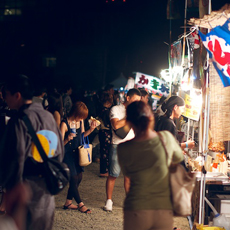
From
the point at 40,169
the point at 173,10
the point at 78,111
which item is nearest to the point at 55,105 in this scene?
the point at 78,111

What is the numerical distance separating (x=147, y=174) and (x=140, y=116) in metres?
0.54

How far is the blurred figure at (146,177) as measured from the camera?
3.16m

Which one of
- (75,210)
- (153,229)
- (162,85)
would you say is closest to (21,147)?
(153,229)

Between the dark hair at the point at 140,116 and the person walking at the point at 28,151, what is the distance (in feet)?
2.75

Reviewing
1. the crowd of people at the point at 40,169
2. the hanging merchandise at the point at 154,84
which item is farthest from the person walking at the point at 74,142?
the hanging merchandise at the point at 154,84

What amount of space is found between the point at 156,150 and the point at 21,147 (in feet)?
4.01

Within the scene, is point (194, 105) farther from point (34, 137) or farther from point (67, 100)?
point (67, 100)

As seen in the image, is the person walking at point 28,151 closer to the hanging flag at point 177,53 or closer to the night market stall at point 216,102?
the night market stall at point 216,102

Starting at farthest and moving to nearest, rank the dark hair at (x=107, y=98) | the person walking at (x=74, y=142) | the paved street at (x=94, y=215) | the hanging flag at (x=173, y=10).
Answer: the hanging flag at (x=173, y=10) → the dark hair at (x=107, y=98) → the person walking at (x=74, y=142) → the paved street at (x=94, y=215)

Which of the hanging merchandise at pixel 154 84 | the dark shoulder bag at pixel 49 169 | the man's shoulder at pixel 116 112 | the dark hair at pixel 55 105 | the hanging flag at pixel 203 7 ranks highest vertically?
the hanging flag at pixel 203 7

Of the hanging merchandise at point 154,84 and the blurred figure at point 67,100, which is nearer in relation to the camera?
the blurred figure at point 67,100

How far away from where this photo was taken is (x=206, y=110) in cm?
506

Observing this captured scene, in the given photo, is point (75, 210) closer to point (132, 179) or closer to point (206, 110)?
point (206, 110)

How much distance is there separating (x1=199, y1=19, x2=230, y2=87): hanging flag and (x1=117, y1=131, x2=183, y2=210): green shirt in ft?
6.78
